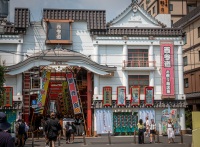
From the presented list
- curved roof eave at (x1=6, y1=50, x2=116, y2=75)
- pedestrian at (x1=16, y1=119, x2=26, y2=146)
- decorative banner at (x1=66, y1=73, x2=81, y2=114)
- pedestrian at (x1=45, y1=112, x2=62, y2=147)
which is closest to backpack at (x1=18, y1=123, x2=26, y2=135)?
pedestrian at (x1=16, y1=119, x2=26, y2=146)

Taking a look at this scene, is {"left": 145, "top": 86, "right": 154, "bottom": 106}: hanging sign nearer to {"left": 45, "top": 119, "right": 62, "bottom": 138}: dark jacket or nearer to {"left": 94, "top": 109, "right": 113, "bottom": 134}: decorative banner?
{"left": 94, "top": 109, "right": 113, "bottom": 134}: decorative banner

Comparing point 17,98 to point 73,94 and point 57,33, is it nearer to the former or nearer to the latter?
point 73,94

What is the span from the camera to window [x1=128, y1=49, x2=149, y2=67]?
32.3 m

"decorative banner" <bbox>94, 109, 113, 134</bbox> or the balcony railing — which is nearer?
"decorative banner" <bbox>94, 109, 113, 134</bbox>

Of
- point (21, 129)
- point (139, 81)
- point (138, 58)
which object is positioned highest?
point (138, 58)

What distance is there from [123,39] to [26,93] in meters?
10.1

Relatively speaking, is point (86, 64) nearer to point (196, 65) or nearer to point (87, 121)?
point (87, 121)

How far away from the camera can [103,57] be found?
106 ft

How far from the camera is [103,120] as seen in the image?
31328 millimetres

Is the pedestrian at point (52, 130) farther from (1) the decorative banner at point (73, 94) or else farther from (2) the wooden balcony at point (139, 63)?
(2) the wooden balcony at point (139, 63)

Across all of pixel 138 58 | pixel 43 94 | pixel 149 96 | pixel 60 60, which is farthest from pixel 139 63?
pixel 43 94

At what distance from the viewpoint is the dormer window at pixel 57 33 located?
31.6m

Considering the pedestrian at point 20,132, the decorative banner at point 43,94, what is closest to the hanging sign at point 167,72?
the decorative banner at point 43,94

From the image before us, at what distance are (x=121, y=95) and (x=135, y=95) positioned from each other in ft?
4.19
